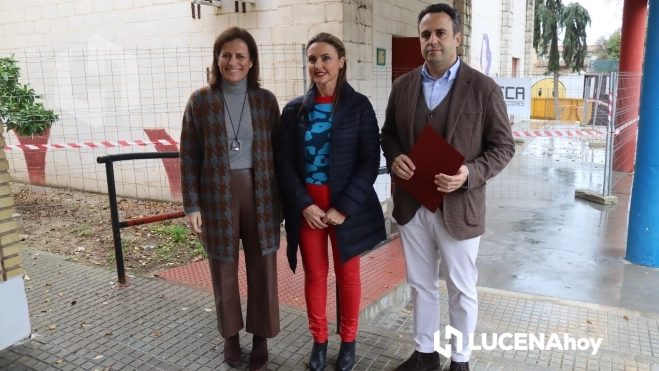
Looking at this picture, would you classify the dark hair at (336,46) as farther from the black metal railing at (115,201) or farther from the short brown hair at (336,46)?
the black metal railing at (115,201)

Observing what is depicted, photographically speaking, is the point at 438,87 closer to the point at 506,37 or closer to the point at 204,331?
the point at 204,331

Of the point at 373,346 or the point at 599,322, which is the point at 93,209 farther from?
the point at 599,322

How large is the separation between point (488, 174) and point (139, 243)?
4495 millimetres

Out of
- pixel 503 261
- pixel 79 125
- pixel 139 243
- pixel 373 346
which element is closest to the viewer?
pixel 373 346

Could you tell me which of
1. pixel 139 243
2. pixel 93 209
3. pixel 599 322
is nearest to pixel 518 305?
pixel 599 322

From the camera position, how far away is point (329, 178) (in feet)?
9.29

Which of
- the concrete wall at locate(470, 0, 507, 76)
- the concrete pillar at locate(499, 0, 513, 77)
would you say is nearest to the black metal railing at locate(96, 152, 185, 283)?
the concrete wall at locate(470, 0, 507, 76)

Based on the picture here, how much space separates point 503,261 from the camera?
537 cm

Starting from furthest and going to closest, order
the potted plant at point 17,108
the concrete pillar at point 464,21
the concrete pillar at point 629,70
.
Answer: the concrete pillar at point 629,70
the concrete pillar at point 464,21
the potted plant at point 17,108

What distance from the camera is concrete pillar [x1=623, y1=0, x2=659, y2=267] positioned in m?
4.88

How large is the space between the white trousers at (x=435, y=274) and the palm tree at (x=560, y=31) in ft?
72.7

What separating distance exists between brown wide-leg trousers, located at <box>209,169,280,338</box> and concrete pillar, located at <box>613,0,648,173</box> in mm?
8940

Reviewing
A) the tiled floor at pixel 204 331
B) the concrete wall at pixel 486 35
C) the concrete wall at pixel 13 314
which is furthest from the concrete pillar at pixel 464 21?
the concrete wall at pixel 13 314

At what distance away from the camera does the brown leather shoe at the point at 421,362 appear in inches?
118
